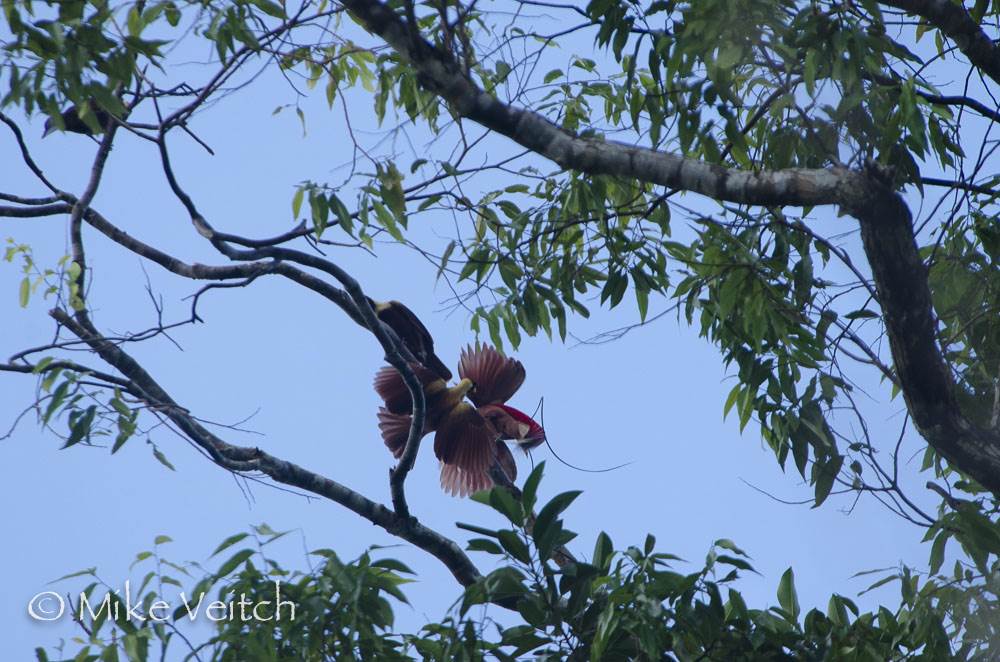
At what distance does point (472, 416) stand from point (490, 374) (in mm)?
166

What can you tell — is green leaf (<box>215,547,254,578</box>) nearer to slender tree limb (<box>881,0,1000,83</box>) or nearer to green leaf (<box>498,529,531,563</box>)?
green leaf (<box>498,529,531,563</box>)

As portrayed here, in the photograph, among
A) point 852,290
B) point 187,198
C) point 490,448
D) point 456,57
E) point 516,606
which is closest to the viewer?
point 516,606

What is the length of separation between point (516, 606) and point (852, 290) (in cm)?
148

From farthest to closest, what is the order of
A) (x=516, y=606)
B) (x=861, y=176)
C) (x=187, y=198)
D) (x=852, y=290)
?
(x=852, y=290)
(x=187, y=198)
(x=516, y=606)
(x=861, y=176)

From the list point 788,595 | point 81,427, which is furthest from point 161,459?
point 788,595

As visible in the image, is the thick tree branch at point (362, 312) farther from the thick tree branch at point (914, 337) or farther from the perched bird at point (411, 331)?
the thick tree branch at point (914, 337)

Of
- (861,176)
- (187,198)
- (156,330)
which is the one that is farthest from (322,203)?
(861,176)

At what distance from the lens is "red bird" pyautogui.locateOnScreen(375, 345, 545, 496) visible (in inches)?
149

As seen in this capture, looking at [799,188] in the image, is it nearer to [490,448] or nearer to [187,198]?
[490,448]

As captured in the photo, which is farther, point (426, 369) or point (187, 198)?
point (426, 369)

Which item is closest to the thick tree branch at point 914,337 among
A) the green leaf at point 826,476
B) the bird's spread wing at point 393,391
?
the green leaf at point 826,476

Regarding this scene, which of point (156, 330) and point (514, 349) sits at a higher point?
point (514, 349)

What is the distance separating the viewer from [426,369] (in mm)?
3707

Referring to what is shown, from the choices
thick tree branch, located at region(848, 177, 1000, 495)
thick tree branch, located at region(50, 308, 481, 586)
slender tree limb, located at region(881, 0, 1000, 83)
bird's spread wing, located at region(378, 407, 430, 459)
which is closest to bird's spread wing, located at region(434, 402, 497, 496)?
bird's spread wing, located at region(378, 407, 430, 459)
